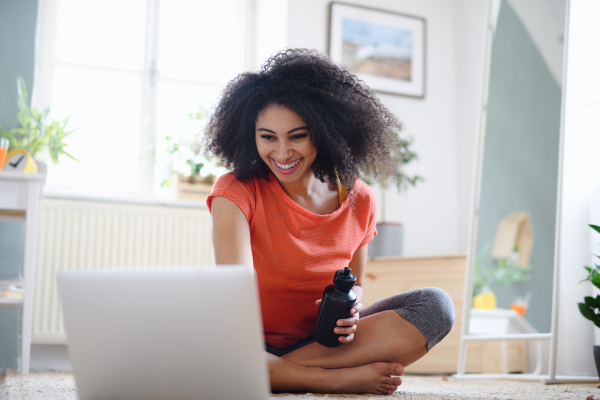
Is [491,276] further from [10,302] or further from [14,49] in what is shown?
[14,49]

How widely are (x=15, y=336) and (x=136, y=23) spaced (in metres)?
1.68

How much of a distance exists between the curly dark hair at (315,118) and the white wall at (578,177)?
28.5 inches

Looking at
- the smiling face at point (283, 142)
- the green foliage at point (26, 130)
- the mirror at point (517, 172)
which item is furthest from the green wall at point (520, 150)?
the green foliage at point (26, 130)

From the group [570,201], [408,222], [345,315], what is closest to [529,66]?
[570,201]

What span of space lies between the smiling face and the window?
5.29ft

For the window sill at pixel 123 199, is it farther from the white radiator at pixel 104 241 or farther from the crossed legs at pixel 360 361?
the crossed legs at pixel 360 361

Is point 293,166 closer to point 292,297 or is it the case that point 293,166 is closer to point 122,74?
point 292,297

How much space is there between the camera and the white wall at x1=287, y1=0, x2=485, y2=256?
9.12ft

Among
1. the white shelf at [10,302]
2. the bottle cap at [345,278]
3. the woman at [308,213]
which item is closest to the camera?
the bottle cap at [345,278]

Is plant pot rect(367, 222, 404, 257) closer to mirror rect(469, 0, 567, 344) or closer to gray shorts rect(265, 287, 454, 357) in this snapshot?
mirror rect(469, 0, 567, 344)

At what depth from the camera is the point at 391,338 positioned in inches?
41.2

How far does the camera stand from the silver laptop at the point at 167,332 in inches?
23.7

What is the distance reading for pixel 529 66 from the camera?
212 cm

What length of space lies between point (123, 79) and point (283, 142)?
1.97 metres
